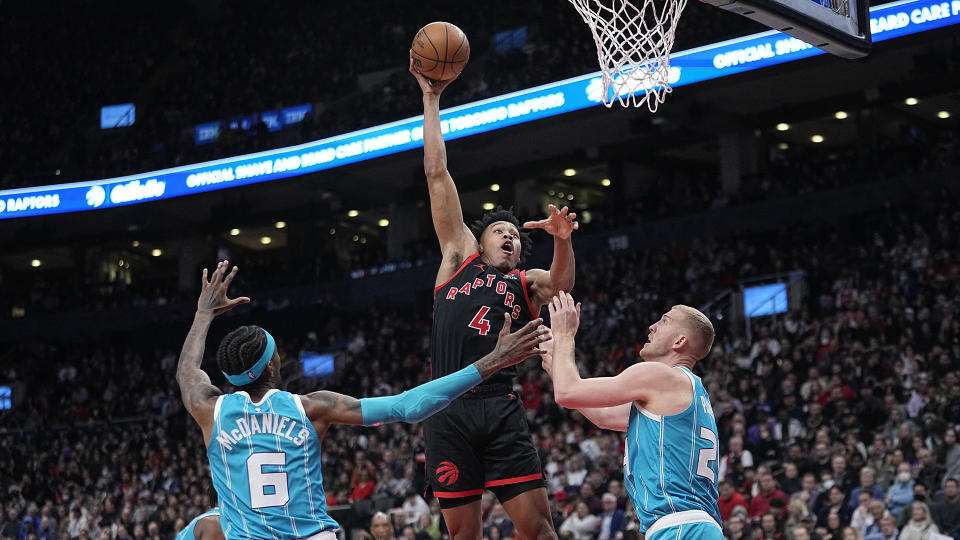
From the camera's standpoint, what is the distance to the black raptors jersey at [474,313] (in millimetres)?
5551

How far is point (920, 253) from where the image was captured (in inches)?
704

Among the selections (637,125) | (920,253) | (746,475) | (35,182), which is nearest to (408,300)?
(637,125)

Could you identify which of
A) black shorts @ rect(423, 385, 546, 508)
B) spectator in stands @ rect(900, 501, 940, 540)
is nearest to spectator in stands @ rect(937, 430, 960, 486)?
spectator in stands @ rect(900, 501, 940, 540)

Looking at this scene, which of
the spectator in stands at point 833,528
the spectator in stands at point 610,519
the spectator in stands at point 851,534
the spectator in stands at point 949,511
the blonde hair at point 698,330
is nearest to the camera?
the blonde hair at point 698,330

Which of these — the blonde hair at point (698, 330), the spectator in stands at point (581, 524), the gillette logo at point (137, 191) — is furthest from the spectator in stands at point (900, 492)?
the gillette logo at point (137, 191)

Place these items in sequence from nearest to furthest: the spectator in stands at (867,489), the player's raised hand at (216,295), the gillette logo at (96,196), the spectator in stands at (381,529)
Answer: the player's raised hand at (216,295) < the spectator in stands at (381,529) < the spectator in stands at (867,489) < the gillette logo at (96,196)

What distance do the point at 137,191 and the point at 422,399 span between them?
22.5 meters

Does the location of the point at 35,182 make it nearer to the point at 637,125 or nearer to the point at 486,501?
the point at 637,125

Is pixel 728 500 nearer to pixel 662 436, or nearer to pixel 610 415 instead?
pixel 610 415

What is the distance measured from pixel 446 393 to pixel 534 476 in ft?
4.64

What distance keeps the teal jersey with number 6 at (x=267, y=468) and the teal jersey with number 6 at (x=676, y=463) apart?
51.6 inches

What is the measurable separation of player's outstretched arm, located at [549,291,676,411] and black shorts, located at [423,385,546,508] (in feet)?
2.76

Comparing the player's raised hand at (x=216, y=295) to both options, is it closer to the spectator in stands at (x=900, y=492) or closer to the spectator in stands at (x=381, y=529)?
the spectator in stands at (x=381, y=529)

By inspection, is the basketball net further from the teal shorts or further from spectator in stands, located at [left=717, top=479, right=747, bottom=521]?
spectator in stands, located at [left=717, top=479, right=747, bottom=521]
